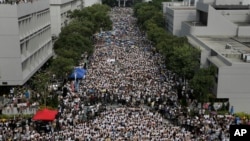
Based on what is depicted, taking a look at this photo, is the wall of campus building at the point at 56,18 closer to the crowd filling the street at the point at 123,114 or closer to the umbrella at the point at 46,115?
the crowd filling the street at the point at 123,114

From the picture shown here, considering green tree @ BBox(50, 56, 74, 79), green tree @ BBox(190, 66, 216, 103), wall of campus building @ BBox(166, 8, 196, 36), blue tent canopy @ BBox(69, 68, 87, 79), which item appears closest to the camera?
green tree @ BBox(190, 66, 216, 103)

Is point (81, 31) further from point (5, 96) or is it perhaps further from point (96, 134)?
point (96, 134)

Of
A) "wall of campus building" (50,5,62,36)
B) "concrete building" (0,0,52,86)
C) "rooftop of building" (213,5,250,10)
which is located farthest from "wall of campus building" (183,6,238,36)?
"wall of campus building" (50,5,62,36)

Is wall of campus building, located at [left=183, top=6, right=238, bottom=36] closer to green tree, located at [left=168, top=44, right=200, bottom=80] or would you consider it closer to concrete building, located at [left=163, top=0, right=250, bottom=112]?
concrete building, located at [left=163, top=0, right=250, bottom=112]

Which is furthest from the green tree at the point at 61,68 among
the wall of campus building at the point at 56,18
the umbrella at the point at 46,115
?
the wall of campus building at the point at 56,18

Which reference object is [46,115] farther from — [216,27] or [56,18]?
[56,18]
